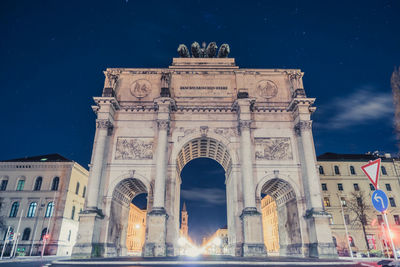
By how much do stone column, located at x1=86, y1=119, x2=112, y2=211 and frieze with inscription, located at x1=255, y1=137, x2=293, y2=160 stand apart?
46.1ft

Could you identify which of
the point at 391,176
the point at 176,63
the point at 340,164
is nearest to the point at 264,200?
the point at 340,164

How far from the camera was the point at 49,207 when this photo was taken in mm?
35812

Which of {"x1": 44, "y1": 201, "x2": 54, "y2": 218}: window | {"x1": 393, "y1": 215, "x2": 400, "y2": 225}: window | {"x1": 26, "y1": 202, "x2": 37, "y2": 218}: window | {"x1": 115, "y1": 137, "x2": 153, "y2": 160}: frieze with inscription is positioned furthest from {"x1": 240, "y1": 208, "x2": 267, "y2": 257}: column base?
{"x1": 393, "y1": 215, "x2": 400, "y2": 225}: window

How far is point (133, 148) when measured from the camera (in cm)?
2427

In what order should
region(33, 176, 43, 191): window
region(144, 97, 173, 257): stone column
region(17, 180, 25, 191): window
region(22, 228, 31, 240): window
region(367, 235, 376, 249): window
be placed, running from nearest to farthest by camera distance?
region(144, 97, 173, 257): stone column < region(22, 228, 31, 240): window < region(33, 176, 43, 191): window < region(17, 180, 25, 191): window < region(367, 235, 376, 249): window

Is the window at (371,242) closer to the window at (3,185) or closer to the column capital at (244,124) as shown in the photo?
the column capital at (244,124)

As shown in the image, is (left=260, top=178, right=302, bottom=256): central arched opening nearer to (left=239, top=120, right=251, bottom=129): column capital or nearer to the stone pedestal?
(left=239, top=120, right=251, bottom=129): column capital

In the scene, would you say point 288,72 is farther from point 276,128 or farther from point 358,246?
point 358,246

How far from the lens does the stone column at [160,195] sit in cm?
1945

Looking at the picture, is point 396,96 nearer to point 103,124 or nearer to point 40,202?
point 103,124

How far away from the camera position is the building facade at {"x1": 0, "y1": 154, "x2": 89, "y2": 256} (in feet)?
111

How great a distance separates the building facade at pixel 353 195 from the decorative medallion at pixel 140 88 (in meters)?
32.7

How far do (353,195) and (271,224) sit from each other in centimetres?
1799

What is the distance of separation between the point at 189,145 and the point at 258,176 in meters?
7.26
